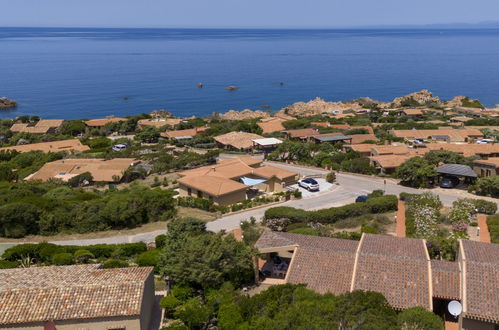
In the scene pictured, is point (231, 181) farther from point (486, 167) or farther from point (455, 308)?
point (455, 308)

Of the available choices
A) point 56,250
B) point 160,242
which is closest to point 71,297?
point 56,250

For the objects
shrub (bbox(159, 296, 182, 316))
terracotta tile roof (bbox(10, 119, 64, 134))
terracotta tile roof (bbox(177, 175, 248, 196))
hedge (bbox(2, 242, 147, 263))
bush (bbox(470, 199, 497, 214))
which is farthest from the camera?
terracotta tile roof (bbox(10, 119, 64, 134))

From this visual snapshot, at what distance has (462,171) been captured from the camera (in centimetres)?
3322

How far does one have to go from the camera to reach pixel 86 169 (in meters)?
40.2

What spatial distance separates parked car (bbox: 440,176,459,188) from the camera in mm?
33000

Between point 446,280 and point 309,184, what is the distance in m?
18.0

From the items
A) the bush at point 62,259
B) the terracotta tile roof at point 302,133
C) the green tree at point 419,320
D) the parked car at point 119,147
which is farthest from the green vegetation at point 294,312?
the terracotta tile roof at point 302,133

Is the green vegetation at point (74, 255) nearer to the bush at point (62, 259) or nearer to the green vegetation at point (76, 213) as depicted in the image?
the bush at point (62, 259)

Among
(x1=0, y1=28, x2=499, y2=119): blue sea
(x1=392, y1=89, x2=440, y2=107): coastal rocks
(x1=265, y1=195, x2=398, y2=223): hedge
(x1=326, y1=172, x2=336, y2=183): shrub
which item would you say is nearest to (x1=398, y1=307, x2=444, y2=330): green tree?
(x1=265, y1=195, x2=398, y2=223): hedge

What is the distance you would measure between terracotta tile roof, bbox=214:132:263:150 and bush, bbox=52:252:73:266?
99.9ft

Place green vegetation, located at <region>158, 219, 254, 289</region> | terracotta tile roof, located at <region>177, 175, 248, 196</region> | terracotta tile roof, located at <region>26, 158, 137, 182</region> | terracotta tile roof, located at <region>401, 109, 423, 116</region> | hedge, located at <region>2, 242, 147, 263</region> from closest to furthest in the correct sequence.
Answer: green vegetation, located at <region>158, 219, 254, 289</region>, hedge, located at <region>2, 242, 147, 263</region>, terracotta tile roof, located at <region>177, 175, 248, 196</region>, terracotta tile roof, located at <region>26, 158, 137, 182</region>, terracotta tile roof, located at <region>401, 109, 423, 116</region>

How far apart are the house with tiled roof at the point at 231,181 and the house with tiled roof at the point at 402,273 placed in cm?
1267

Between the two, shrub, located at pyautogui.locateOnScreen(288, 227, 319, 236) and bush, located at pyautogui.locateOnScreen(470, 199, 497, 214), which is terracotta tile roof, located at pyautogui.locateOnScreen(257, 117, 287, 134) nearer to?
bush, located at pyautogui.locateOnScreen(470, 199, 497, 214)

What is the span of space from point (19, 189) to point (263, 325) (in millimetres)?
22752
